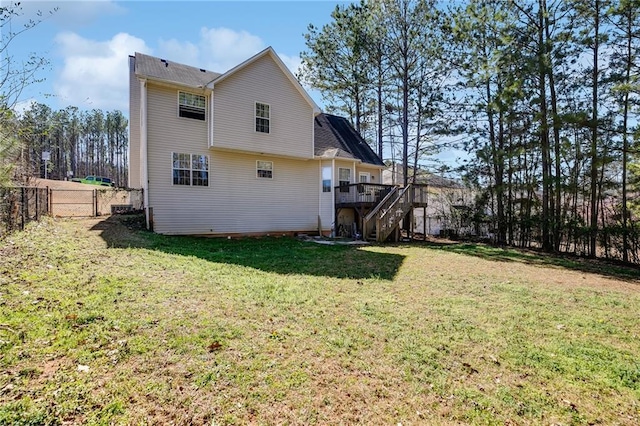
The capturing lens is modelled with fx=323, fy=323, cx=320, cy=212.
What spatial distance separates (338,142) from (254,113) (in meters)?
5.21

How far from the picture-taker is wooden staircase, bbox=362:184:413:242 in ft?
44.2

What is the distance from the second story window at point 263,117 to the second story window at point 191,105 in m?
2.12

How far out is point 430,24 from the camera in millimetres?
17031

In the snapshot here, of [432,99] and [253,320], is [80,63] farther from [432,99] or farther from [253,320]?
[432,99]

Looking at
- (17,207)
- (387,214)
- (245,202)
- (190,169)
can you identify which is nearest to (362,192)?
(387,214)

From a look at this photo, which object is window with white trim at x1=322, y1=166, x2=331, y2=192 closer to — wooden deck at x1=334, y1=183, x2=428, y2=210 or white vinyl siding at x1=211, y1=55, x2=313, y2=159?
wooden deck at x1=334, y1=183, x2=428, y2=210

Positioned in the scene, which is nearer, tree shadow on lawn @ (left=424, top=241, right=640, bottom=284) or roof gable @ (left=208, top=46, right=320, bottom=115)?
tree shadow on lawn @ (left=424, top=241, right=640, bottom=284)

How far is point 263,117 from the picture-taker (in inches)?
535

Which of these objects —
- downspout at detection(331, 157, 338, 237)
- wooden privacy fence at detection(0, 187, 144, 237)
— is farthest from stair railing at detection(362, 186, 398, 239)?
wooden privacy fence at detection(0, 187, 144, 237)

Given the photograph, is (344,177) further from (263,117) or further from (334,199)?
(263,117)

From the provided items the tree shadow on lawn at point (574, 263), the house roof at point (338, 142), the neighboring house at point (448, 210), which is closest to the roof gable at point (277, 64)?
the house roof at point (338, 142)

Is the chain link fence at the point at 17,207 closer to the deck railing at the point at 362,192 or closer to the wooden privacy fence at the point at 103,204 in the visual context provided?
the wooden privacy fence at the point at 103,204

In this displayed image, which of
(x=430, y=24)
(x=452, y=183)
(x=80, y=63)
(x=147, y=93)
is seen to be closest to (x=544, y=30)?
(x=430, y=24)

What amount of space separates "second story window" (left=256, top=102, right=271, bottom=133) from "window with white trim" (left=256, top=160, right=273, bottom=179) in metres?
1.41
